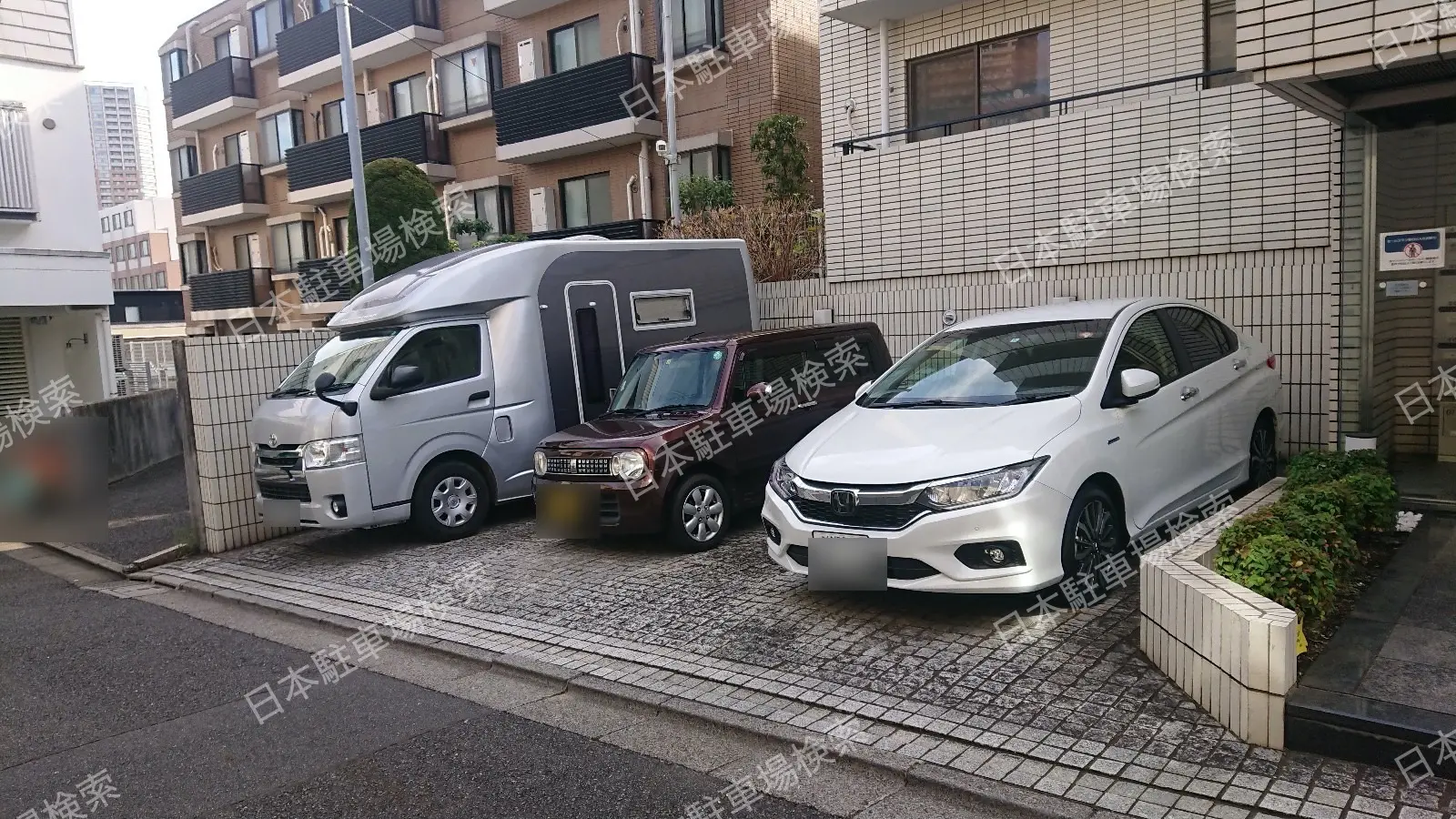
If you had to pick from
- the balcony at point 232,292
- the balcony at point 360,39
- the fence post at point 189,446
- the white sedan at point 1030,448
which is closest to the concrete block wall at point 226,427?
the fence post at point 189,446

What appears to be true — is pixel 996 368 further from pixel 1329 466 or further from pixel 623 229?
pixel 623 229

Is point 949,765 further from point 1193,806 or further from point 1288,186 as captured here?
point 1288,186

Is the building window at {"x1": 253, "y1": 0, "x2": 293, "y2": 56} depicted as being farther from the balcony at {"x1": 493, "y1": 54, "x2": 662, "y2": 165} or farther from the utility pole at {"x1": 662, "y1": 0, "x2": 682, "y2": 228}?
the utility pole at {"x1": 662, "y1": 0, "x2": 682, "y2": 228}

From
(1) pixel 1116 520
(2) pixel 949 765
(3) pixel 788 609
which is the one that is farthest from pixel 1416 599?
(3) pixel 788 609

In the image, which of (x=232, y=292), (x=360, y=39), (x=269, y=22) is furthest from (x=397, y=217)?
(x=269, y=22)

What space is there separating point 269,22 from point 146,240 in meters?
53.6

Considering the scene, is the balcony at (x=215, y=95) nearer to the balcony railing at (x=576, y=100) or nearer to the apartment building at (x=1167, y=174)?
the balcony railing at (x=576, y=100)

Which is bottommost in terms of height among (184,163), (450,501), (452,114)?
(450,501)

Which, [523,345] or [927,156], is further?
[927,156]

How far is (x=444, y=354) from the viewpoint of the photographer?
9289 mm

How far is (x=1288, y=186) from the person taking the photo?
8.41 meters

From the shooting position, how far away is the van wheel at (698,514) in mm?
7711

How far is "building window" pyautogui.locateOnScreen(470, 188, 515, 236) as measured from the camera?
21672 millimetres

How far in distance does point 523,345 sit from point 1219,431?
241 inches
